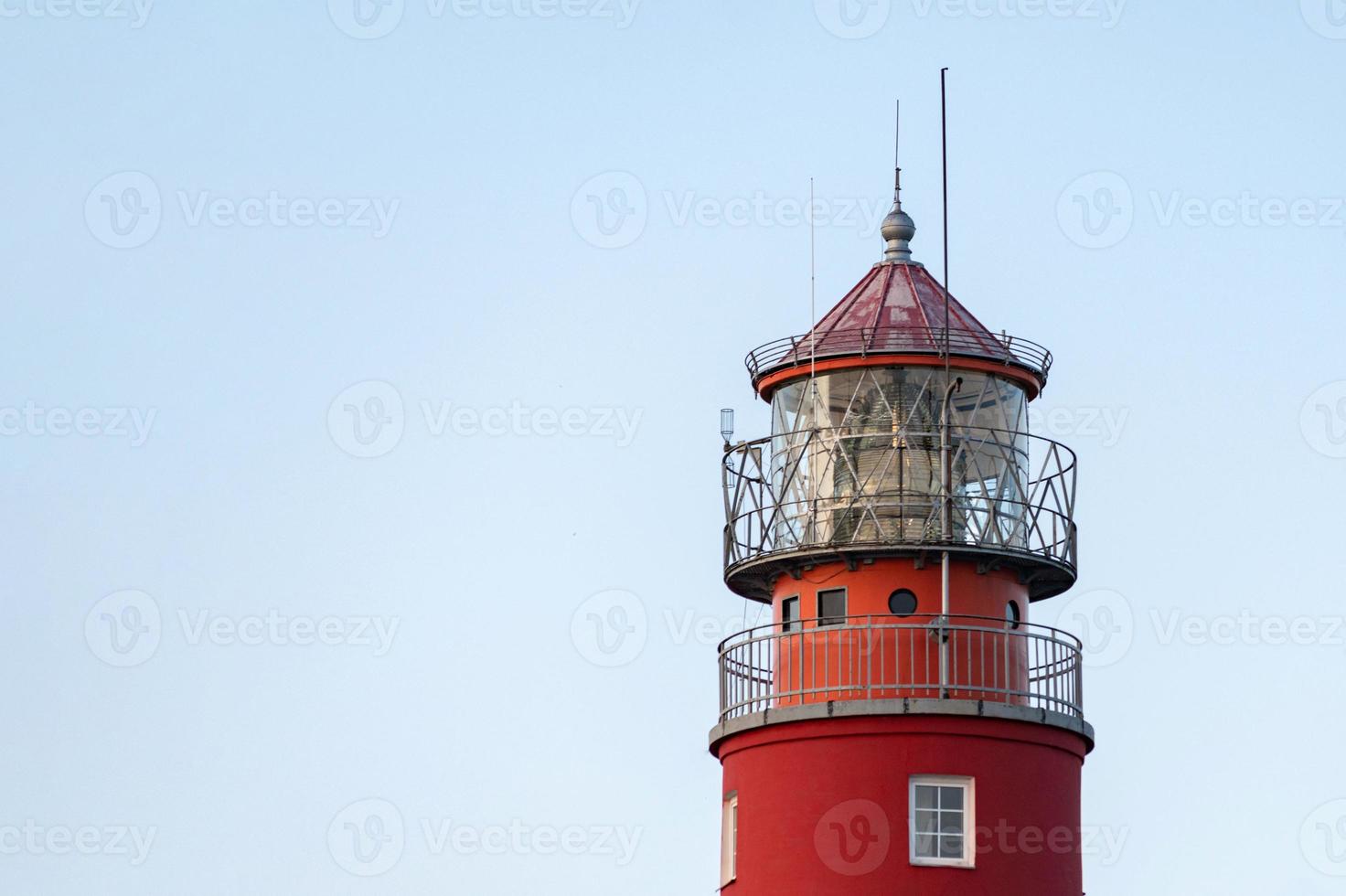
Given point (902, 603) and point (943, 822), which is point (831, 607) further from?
point (943, 822)

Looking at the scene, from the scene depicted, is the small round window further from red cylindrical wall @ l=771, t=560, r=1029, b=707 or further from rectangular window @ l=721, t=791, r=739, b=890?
rectangular window @ l=721, t=791, r=739, b=890

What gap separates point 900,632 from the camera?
44625 millimetres

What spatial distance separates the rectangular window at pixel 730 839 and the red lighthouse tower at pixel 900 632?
2.5 inches

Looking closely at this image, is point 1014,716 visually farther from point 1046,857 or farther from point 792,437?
point 792,437

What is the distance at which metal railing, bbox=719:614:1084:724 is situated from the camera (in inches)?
1752

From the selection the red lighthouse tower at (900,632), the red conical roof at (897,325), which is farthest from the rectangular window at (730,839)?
the red conical roof at (897,325)

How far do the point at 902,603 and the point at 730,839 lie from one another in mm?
4587

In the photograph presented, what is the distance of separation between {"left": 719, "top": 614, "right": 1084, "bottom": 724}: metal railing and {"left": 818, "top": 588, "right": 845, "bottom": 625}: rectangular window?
42 mm

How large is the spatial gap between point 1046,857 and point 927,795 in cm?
198

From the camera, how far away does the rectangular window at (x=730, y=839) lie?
45.8 metres

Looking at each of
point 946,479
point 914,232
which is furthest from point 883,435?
point 914,232

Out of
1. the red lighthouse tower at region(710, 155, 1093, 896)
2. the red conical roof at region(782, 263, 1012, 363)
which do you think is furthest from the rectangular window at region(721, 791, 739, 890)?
the red conical roof at region(782, 263, 1012, 363)

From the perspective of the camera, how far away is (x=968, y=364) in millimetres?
45781

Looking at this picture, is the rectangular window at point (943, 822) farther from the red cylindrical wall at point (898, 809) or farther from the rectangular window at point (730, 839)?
the rectangular window at point (730, 839)
